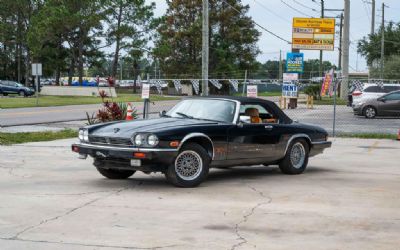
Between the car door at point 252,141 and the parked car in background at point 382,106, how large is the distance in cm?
1902

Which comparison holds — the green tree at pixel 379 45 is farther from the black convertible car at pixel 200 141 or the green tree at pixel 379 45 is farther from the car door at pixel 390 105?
the black convertible car at pixel 200 141

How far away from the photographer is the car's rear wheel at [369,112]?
93.5 feet

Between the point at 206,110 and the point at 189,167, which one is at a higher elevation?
the point at 206,110

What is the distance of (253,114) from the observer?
10.5m

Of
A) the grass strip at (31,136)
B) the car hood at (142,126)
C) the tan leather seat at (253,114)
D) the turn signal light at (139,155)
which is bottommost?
the grass strip at (31,136)

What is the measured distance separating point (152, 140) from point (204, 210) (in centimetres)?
164

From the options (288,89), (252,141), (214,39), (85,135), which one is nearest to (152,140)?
(85,135)

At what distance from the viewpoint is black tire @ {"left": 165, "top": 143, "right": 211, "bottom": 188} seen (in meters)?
9.10

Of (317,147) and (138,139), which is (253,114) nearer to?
(317,147)

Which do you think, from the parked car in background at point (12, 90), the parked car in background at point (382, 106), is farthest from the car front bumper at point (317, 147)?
the parked car in background at point (12, 90)

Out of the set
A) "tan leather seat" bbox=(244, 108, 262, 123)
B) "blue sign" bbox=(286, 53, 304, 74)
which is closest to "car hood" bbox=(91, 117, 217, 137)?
"tan leather seat" bbox=(244, 108, 262, 123)

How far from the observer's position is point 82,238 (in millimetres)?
6191

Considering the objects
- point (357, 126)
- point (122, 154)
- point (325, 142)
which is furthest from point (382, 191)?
point (357, 126)

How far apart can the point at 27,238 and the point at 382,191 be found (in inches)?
211
